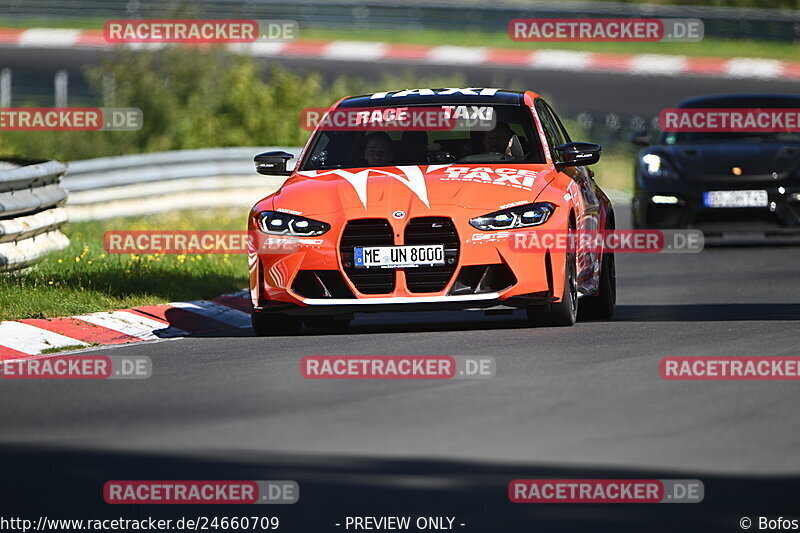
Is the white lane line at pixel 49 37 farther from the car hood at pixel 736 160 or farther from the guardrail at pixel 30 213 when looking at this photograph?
the guardrail at pixel 30 213

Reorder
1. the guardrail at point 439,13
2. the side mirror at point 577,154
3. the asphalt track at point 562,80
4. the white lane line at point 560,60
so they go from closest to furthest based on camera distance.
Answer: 1. the side mirror at point 577,154
2. the asphalt track at point 562,80
3. the guardrail at point 439,13
4. the white lane line at point 560,60

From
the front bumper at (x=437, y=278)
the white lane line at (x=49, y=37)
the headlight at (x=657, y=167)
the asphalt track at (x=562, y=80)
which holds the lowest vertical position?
the front bumper at (x=437, y=278)

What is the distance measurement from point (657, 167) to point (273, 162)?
7.44 m

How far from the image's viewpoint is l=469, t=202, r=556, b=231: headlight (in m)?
10.4

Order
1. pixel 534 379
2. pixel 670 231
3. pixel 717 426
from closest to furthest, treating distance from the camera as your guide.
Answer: pixel 717 426 → pixel 534 379 → pixel 670 231

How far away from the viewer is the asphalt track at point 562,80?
3378 centimetres

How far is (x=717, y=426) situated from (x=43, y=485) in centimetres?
276

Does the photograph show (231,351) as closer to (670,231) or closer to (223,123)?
(670,231)

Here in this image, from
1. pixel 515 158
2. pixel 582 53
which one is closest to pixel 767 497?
pixel 515 158

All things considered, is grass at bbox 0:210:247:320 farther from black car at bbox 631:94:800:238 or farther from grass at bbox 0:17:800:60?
grass at bbox 0:17:800:60

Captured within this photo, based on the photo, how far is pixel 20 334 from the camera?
428 inches

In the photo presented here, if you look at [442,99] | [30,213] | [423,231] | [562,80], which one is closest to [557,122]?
[442,99]

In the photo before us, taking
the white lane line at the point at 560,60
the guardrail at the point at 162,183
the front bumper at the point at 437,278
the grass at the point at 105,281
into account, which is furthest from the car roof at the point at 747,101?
the white lane line at the point at 560,60

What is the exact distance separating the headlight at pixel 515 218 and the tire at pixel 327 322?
1.86 m
